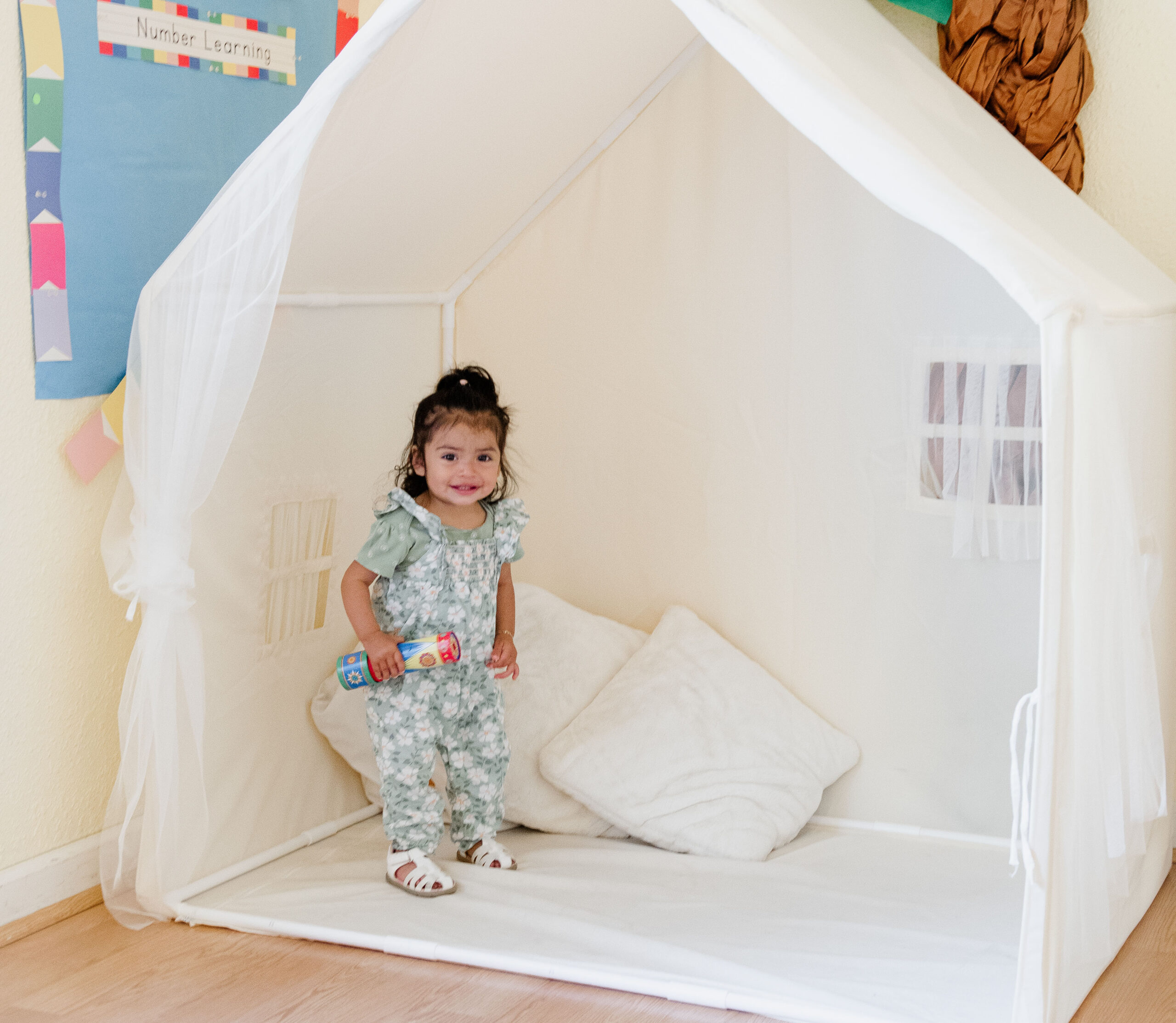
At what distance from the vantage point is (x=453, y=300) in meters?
2.55

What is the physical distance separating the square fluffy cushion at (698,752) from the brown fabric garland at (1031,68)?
1065mm

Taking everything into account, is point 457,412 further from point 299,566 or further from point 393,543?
point 299,566

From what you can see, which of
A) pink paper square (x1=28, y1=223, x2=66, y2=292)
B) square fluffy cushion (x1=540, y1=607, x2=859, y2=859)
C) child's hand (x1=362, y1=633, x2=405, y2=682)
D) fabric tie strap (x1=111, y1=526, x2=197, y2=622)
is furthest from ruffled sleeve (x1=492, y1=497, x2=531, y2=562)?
pink paper square (x1=28, y1=223, x2=66, y2=292)

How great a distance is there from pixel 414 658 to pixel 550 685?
463 millimetres

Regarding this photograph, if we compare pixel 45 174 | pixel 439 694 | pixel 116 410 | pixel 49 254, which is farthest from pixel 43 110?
pixel 439 694

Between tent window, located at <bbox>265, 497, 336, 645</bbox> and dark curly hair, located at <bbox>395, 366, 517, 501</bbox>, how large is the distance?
0.19 meters

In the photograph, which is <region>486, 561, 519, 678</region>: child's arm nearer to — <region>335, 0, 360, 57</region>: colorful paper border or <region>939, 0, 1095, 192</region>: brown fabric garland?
<region>335, 0, 360, 57</region>: colorful paper border

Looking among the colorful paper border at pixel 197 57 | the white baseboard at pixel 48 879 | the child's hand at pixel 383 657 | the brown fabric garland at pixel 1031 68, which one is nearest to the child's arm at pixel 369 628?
the child's hand at pixel 383 657

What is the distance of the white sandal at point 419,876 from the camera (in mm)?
1906

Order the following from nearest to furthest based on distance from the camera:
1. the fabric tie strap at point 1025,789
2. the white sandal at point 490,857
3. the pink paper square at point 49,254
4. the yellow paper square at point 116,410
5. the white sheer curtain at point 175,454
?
1. the fabric tie strap at point 1025,789
2. the white sheer curtain at point 175,454
3. the pink paper square at point 49,254
4. the yellow paper square at point 116,410
5. the white sandal at point 490,857

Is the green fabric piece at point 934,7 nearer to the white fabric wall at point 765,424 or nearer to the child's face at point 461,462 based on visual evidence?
the white fabric wall at point 765,424

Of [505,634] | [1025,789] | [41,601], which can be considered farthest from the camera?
[505,634]

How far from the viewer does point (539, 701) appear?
230 cm

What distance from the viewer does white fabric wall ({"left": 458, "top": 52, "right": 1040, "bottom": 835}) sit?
7.26ft
